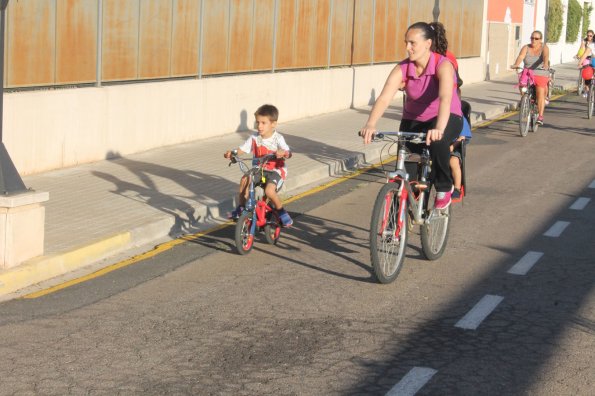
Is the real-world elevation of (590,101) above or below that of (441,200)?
below

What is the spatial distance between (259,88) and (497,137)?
14.4ft

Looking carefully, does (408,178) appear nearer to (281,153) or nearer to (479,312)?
(281,153)

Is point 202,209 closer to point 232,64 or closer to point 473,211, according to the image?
point 473,211

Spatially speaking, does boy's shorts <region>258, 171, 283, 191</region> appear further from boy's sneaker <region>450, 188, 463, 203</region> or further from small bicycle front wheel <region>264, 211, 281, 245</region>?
boy's sneaker <region>450, 188, 463, 203</region>

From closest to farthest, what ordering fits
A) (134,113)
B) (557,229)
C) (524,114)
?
(557,229)
(134,113)
(524,114)

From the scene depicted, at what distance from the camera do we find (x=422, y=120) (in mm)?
9125

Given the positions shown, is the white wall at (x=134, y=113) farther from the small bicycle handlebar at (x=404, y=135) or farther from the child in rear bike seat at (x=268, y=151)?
the small bicycle handlebar at (x=404, y=135)

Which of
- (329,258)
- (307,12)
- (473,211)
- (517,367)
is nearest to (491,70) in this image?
(307,12)

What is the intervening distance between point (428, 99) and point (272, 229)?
2.07 meters

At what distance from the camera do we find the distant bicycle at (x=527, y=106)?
20.2 m

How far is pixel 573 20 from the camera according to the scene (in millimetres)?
59219

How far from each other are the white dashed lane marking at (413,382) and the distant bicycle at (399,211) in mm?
2031

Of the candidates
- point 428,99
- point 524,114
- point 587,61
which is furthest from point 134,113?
point 587,61

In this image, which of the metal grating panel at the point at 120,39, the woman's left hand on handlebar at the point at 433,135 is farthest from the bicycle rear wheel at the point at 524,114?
the woman's left hand on handlebar at the point at 433,135
